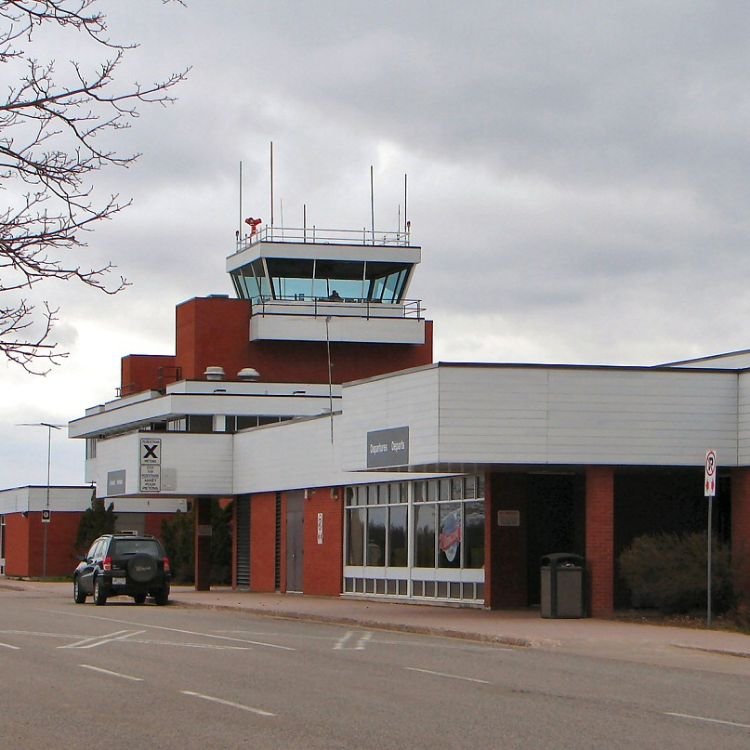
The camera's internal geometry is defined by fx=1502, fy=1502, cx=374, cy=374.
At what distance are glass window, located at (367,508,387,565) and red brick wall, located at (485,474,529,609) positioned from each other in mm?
6301

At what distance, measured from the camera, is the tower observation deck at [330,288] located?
2576 inches

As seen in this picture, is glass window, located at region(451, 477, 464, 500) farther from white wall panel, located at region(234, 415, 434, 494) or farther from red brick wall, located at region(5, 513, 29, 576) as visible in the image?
red brick wall, located at region(5, 513, 29, 576)

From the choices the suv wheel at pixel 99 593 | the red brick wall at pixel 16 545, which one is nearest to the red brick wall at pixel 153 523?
the red brick wall at pixel 16 545

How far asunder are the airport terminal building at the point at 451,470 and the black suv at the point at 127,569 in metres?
5.29

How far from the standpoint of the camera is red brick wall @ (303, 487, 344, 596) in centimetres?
4244

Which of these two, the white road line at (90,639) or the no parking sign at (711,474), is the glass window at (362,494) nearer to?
the white road line at (90,639)

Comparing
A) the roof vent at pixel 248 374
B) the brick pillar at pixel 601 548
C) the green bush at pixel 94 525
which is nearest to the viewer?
the brick pillar at pixel 601 548

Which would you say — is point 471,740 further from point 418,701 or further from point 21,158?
point 21,158

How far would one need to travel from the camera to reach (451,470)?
33.4 m

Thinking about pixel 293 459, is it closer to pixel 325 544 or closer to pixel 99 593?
pixel 325 544

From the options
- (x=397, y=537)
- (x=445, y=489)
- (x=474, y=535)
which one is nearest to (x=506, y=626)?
(x=474, y=535)

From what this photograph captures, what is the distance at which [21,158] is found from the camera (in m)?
11.0

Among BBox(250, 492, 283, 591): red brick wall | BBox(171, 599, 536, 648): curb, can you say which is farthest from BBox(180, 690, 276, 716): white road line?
BBox(250, 492, 283, 591): red brick wall

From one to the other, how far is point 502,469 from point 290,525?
15051 millimetres
